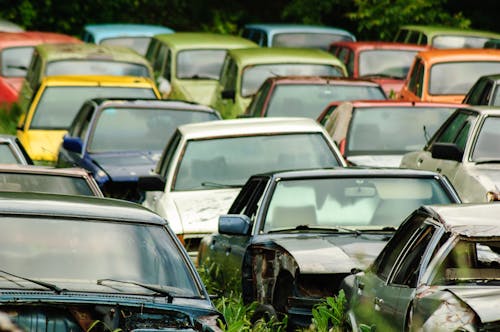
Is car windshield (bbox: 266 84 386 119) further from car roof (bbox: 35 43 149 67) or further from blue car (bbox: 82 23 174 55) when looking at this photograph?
blue car (bbox: 82 23 174 55)

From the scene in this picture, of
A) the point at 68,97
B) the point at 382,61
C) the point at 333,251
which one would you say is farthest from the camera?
the point at 382,61

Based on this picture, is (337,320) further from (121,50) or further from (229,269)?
(121,50)

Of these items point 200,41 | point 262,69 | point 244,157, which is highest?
point 244,157

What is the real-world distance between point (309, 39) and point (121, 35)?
12.9 feet

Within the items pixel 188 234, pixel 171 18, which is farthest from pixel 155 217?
pixel 171 18

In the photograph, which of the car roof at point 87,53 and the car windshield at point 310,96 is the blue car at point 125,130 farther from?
the car roof at point 87,53

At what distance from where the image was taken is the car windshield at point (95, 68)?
24141mm

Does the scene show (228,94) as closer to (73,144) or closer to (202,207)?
(73,144)

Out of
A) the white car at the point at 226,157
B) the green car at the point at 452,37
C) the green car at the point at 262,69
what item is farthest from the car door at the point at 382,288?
the green car at the point at 452,37

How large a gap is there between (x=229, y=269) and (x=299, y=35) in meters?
20.0

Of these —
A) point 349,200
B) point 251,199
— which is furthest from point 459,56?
point 349,200

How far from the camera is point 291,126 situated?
49.5 feet

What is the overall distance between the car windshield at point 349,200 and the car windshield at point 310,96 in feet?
27.6

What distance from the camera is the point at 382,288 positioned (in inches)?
323
